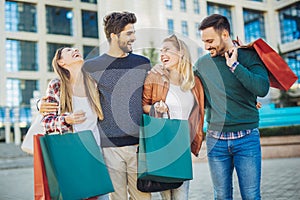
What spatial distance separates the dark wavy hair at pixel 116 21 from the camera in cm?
188

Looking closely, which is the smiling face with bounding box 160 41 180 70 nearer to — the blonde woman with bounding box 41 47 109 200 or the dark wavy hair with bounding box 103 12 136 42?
the dark wavy hair with bounding box 103 12 136 42

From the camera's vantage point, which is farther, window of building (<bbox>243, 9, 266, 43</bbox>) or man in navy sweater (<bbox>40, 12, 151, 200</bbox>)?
window of building (<bbox>243, 9, 266, 43</bbox>)

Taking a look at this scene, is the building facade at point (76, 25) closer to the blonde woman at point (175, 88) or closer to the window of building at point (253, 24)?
the window of building at point (253, 24)

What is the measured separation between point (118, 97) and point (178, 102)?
0.29 meters

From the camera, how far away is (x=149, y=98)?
1925 millimetres

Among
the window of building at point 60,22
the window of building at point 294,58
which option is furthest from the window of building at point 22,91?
the window of building at point 294,58

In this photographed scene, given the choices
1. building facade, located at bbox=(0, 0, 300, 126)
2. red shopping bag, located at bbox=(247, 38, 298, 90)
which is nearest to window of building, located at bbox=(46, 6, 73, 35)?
building facade, located at bbox=(0, 0, 300, 126)

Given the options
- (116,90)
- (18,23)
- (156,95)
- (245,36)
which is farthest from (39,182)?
(245,36)

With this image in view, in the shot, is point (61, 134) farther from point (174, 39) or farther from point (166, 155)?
point (174, 39)

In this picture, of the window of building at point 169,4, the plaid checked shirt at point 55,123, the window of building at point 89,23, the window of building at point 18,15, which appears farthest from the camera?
the window of building at point 89,23

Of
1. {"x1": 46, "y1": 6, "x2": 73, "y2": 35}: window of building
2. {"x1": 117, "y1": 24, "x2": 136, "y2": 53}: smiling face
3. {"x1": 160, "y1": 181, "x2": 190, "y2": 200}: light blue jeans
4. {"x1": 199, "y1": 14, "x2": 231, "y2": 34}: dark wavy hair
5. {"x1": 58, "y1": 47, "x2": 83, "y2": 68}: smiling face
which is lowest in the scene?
{"x1": 160, "y1": 181, "x2": 190, "y2": 200}: light blue jeans

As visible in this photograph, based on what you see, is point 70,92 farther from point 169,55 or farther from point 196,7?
point 196,7

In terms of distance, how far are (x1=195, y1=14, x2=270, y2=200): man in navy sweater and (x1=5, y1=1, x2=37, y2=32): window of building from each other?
5475 mm

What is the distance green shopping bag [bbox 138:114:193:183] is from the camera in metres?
1.73
